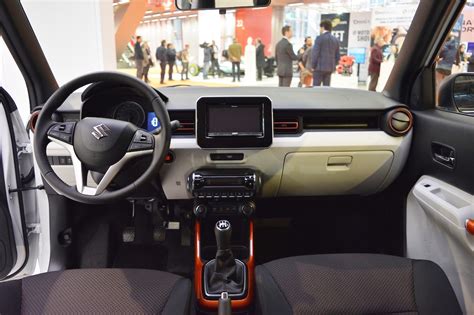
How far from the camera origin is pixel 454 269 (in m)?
1.57

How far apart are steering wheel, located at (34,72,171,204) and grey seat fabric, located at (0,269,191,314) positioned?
0.33 m

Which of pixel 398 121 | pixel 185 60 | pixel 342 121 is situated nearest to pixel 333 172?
pixel 342 121

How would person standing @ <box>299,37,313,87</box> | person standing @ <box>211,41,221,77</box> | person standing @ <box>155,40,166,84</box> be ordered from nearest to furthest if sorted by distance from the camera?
person standing @ <box>299,37,313,87</box>
person standing @ <box>155,40,166,84</box>
person standing @ <box>211,41,221,77</box>

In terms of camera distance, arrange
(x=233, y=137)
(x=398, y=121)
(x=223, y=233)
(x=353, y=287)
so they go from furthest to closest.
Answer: (x=398, y=121) < (x=233, y=137) < (x=223, y=233) < (x=353, y=287)

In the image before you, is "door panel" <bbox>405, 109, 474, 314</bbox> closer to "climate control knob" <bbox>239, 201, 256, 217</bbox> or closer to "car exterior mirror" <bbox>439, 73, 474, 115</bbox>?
"car exterior mirror" <bbox>439, 73, 474, 115</bbox>

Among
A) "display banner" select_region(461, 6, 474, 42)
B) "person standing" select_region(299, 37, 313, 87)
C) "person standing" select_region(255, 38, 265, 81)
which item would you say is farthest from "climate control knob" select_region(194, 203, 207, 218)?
"person standing" select_region(255, 38, 265, 81)

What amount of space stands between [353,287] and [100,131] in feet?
3.32

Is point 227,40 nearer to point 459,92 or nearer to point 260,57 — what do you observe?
point 260,57

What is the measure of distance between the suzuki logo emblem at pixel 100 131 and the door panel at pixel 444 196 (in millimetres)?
1239

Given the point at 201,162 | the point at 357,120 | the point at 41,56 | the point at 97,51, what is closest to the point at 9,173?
the point at 41,56

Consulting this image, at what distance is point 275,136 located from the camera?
5.97ft

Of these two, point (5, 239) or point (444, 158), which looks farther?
point (5, 239)

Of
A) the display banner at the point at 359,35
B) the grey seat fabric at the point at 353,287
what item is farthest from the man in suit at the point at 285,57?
the grey seat fabric at the point at 353,287

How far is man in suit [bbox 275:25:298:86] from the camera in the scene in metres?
6.96
